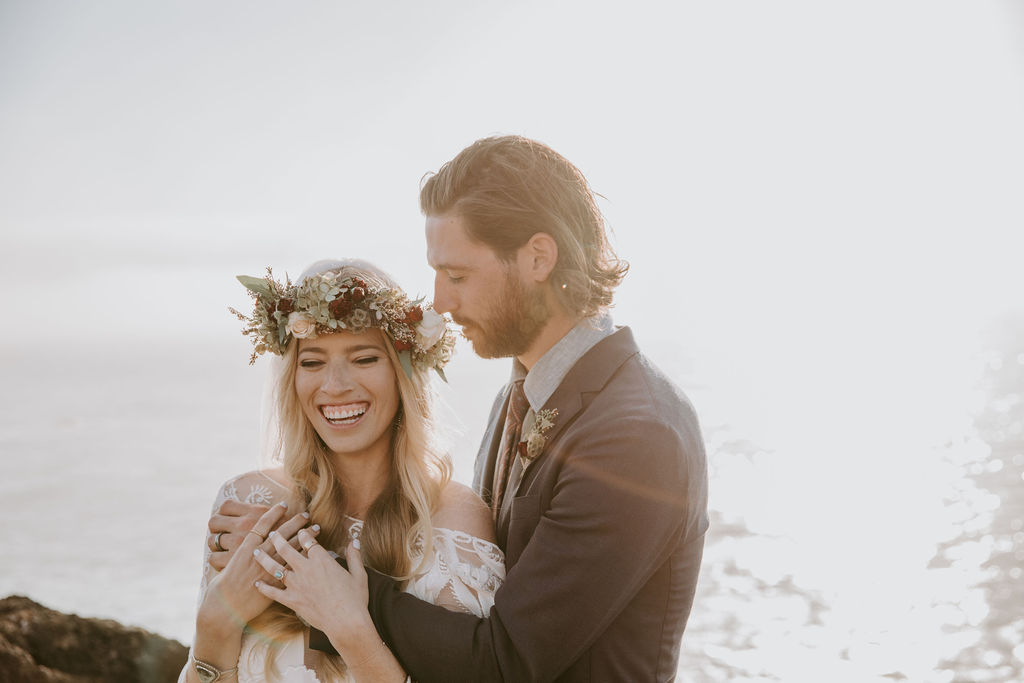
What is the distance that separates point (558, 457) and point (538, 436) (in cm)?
20

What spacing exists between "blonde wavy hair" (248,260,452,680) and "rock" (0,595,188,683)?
3.74 m

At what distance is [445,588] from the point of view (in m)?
3.53

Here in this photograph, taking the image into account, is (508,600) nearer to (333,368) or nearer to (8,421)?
(333,368)

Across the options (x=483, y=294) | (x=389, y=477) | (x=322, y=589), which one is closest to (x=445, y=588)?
(x=322, y=589)

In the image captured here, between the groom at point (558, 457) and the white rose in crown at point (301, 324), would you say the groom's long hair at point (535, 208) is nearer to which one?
the groom at point (558, 457)

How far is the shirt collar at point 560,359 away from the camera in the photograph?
3.75 meters

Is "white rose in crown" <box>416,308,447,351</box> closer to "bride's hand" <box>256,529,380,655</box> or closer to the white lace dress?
the white lace dress

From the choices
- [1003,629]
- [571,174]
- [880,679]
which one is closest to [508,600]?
[571,174]

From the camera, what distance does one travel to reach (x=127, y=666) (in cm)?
711

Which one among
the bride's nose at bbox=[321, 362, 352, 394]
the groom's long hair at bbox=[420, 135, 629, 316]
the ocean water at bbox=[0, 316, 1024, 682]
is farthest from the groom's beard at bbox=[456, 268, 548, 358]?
the bride's nose at bbox=[321, 362, 352, 394]

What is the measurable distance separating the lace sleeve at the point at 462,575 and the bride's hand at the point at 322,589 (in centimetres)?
32

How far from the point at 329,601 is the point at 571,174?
7.50 ft

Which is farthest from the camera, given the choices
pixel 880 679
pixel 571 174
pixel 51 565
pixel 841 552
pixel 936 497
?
pixel 936 497

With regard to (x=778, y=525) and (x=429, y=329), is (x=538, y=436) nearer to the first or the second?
(x=429, y=329)
